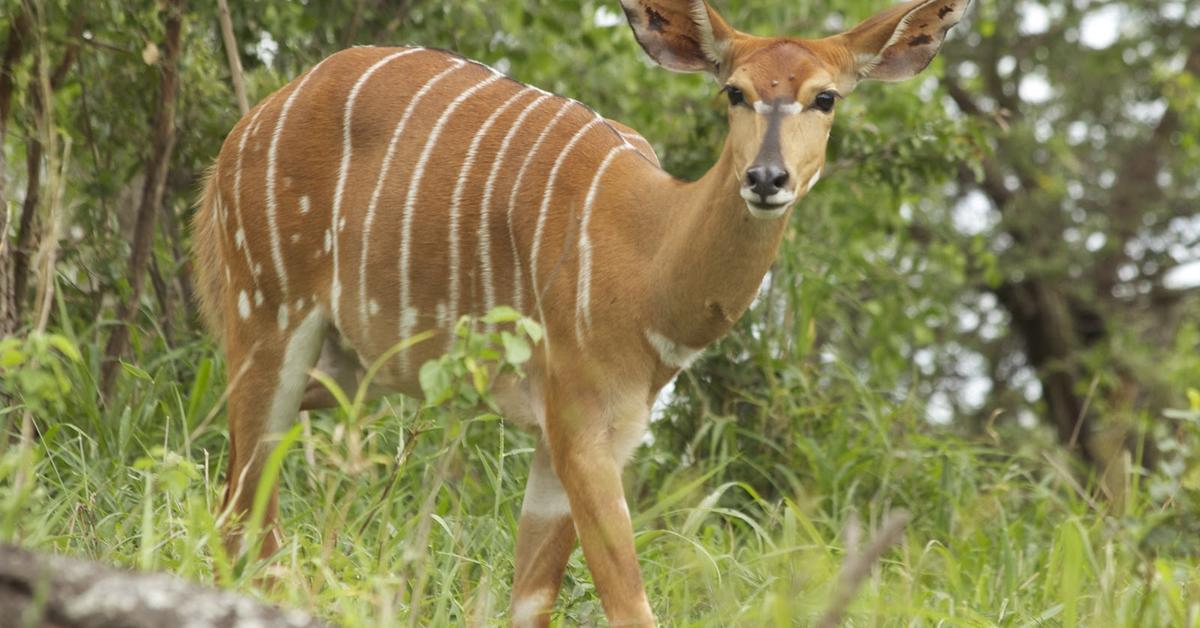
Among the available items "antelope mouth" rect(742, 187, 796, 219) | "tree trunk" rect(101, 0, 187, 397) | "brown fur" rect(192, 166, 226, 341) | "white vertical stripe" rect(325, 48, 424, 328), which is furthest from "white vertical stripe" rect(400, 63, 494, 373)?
"tree trunk" rect(101, 0, 187, 397)

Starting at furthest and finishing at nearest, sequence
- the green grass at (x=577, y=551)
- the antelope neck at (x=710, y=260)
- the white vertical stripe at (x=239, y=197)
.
Result: the white vertical stripe at (x=239, y=197)
the antelope neck at (x=710, y=260)
the green grass at (x=577, y=551)

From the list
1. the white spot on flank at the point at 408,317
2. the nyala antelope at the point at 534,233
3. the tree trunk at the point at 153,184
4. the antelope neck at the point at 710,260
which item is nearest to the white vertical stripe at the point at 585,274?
the nyala antelope at the point at 534,233

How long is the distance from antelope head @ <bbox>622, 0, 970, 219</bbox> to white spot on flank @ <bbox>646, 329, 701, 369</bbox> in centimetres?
38

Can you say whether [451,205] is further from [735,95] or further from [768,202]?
[768,202]

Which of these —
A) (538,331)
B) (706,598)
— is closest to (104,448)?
(706,598)

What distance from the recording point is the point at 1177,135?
35.0ft

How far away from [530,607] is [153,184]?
1.99 meters

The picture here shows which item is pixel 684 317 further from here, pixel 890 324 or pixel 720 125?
pixel 890 324

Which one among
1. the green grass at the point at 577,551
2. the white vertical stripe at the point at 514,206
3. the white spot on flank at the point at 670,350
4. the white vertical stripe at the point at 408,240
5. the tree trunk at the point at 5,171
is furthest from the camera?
the tree trunk at the point at 5,171

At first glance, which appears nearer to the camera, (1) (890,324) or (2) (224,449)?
(2) (224,449)

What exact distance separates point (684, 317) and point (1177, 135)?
7.92m

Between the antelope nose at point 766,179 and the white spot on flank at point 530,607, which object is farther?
the white spot on flank at point 530,607

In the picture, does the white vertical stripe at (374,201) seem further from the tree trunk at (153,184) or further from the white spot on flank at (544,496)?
the tree trunk at (153,184)

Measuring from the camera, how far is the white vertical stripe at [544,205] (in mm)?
3820
